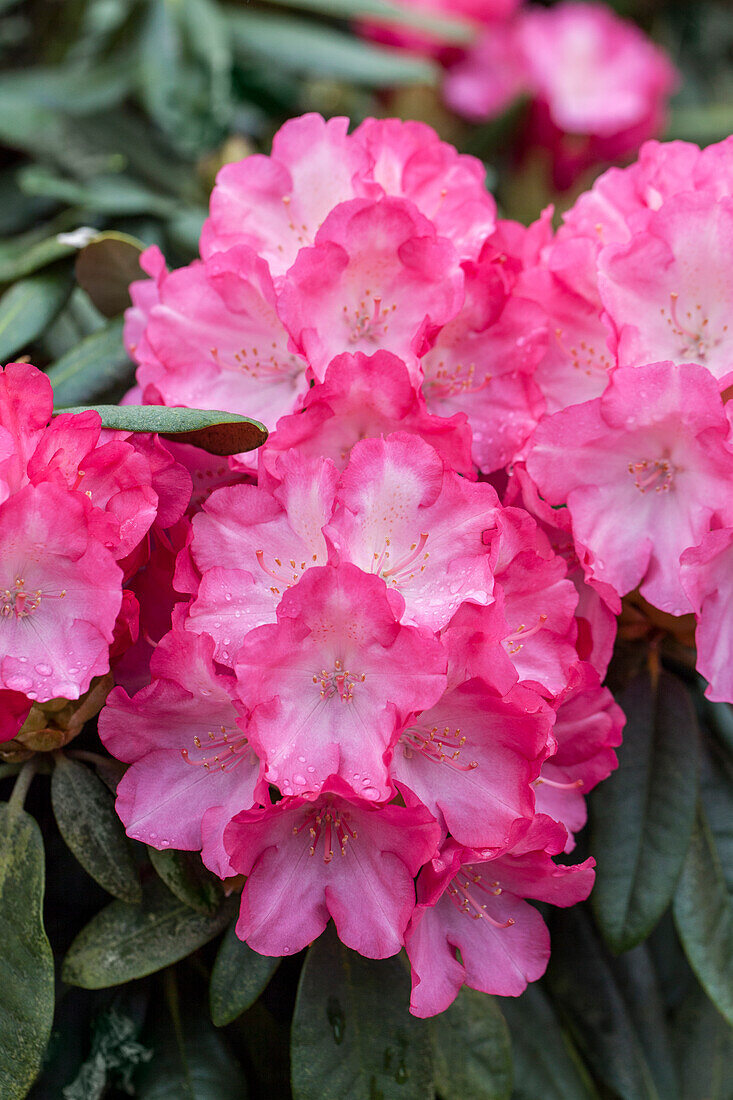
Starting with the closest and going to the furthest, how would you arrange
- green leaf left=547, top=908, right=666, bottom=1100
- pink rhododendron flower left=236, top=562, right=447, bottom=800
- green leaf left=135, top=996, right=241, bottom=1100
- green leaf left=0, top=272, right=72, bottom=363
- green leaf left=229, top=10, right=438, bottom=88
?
pink rhododendron flower left=236, top=562, right=447, bottom=800
green leaf left=135, top=996, right=241, bottom=1100
green leaf left=0, top=272, right=72, bottom=363
green leaf left=547, top=908, right=666, bottom=1100
green leaf left=229, top=10, right=438, bottom=88

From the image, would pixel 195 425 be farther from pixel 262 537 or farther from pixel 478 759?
pixel 478 759

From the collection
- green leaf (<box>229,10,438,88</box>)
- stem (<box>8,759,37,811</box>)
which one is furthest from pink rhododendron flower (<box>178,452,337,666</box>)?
green leaf (<box>229,10,438,88</box>)

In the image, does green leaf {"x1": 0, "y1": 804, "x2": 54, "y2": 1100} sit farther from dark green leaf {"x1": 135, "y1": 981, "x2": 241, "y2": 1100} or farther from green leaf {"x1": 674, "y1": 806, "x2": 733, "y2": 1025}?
green leaf {"x1": 674, "y1": 806, "x2": 733, "y2": 1025}

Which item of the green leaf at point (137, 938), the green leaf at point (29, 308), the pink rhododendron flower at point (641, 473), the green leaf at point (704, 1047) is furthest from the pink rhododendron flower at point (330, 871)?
the green leaf at point (704, 1047)

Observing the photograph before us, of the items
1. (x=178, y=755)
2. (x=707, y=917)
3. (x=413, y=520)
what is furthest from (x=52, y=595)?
(x=707, y=917)

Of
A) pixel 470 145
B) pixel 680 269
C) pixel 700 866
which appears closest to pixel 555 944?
pixel 700 866

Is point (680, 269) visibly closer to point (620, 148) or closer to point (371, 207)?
point (371, 207)
